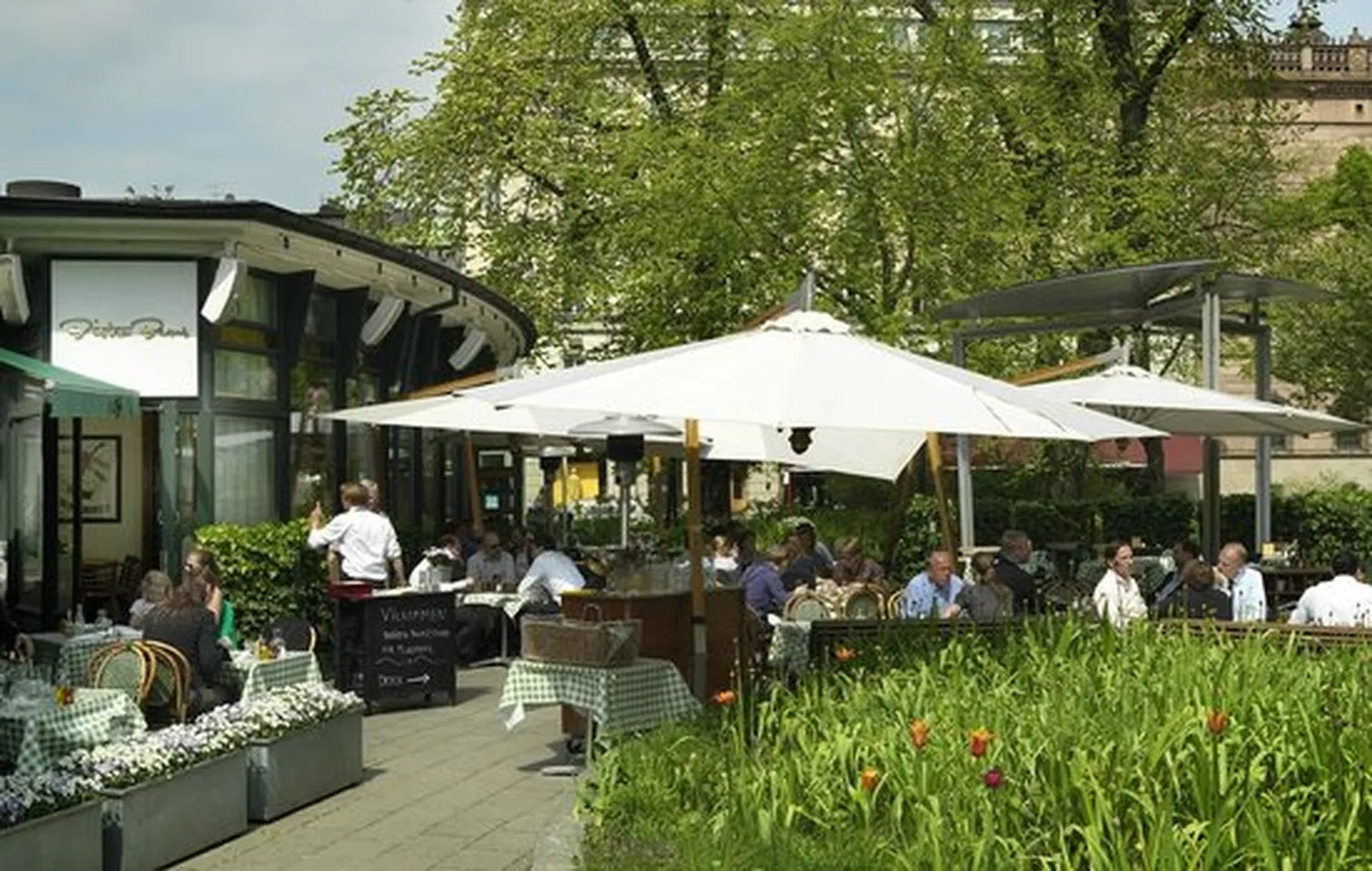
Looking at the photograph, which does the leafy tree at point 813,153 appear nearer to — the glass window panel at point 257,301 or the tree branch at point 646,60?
the tree branch at point 646,60

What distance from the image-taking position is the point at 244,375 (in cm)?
1634

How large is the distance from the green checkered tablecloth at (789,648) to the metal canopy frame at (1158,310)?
16.0ft

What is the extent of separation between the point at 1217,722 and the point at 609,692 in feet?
15.0

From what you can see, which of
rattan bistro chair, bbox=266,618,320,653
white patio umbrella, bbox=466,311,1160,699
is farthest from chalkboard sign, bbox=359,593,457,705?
white patio umbrella, bbox=466,311,1160,699

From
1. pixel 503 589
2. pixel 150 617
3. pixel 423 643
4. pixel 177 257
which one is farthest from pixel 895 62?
pixel 150 617

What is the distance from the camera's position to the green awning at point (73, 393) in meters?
11.9

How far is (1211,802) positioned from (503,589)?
1252 cm

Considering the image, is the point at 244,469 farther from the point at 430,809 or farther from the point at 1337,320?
the point at 1337,320

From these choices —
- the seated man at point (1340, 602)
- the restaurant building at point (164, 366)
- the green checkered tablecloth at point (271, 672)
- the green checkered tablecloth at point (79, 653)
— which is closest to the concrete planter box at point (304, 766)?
the green checkered tablecloth at point (271, 672)

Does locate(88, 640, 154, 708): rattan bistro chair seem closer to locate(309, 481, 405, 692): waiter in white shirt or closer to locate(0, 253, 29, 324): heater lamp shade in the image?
locate(309, 481, 405, 692): waiter in white shirt

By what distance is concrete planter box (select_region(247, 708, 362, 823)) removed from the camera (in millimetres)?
9125

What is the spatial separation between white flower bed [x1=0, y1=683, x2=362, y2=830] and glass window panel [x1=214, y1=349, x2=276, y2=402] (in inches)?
248

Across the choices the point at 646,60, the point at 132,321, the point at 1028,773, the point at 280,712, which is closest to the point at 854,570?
the point at 132,321

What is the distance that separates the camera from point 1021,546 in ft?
47.7
